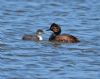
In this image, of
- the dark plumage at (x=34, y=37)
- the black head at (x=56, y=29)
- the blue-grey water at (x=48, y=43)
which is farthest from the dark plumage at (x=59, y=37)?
the dark plumage at (x=34, y=37)

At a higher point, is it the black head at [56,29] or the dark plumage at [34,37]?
the black head at [56,29]

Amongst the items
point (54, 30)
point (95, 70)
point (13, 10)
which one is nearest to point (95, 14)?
point (13, 10)

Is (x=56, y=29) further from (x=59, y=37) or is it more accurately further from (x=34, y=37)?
(x=34, y=37)

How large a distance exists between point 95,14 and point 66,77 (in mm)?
11252

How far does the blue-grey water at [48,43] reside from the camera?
1509 cm

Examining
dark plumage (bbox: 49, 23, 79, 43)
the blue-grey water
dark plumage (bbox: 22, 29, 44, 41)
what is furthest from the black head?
dark plumage (bbox: 22, 29, 44, 41)

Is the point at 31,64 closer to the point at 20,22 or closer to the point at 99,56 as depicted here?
the point at 99,56

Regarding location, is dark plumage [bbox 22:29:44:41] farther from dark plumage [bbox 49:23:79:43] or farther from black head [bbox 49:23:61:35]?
black head [bbox 49:23:61:35]

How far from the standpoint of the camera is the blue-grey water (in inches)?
594

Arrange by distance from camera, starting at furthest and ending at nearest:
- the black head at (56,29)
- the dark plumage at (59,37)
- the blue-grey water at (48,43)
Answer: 1. the black head at (56,29)
2. the dark plumage at (59,37)
3. the blue-grey water at (48,43)

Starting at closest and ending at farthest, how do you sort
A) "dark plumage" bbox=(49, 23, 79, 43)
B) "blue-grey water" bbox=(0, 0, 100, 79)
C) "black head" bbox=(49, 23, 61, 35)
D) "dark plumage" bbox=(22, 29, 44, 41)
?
"blue-grey water" bbox=(0, 0, 100, 79) → "dark plumage" bbox=(49, 23, 79, 43) → "dark plumage" bbox=(22, 29, 44, 41) → "black head" bbox=(49, 23, 61, 35)

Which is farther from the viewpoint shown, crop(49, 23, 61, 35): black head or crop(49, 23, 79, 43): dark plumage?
crop(49, 23, 61, 35): black head

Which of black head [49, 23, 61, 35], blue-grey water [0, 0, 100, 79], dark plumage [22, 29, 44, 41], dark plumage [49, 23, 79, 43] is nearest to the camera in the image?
blue-grey water [0, 0, 100, 79]

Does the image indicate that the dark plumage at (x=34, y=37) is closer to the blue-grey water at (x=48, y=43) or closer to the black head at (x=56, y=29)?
the blue-grey water at (x=48, y=43)
